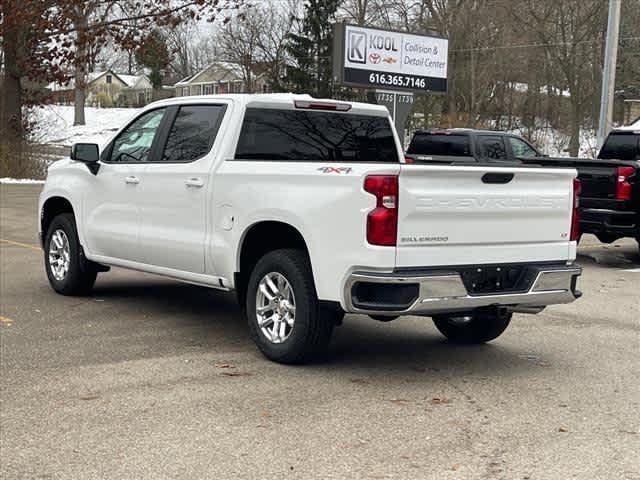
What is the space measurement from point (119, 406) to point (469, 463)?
2212 mm

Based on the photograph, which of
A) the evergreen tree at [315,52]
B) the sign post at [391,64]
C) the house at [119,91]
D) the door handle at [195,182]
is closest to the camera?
the door handle at [195,182]

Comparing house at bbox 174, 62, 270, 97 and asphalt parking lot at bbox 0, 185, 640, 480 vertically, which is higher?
house at bbox 174, 62, 270, 97

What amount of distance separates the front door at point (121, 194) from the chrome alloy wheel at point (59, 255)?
0.52 metres

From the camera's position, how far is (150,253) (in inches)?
321

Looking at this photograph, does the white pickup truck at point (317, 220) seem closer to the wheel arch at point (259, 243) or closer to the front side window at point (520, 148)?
the wheel arch at point (259, 243)

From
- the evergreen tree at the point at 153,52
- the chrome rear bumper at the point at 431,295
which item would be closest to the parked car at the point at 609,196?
the chrome rear bumper at the point at 431,295

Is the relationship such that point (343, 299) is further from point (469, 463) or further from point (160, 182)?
point (160, 182)

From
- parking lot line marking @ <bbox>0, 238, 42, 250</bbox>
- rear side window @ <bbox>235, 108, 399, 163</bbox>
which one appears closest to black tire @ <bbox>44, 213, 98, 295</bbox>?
rear side window @ <bbox>235, 108, 399, 163</bbox>

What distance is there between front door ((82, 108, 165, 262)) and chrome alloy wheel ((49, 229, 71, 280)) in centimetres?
52

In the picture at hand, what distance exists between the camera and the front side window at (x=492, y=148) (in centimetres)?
1812

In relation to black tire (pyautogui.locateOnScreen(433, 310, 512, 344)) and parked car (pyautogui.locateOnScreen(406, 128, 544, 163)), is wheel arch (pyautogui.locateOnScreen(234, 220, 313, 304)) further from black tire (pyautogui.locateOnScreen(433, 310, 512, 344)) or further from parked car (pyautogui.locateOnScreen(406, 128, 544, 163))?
parked car (pyautogui.locateOnScreen(406, 128, 544, 163))

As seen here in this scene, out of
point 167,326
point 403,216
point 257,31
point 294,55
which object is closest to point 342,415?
point 403,216

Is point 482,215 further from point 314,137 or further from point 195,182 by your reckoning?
point 195,182

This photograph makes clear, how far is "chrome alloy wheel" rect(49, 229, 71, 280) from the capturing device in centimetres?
952
